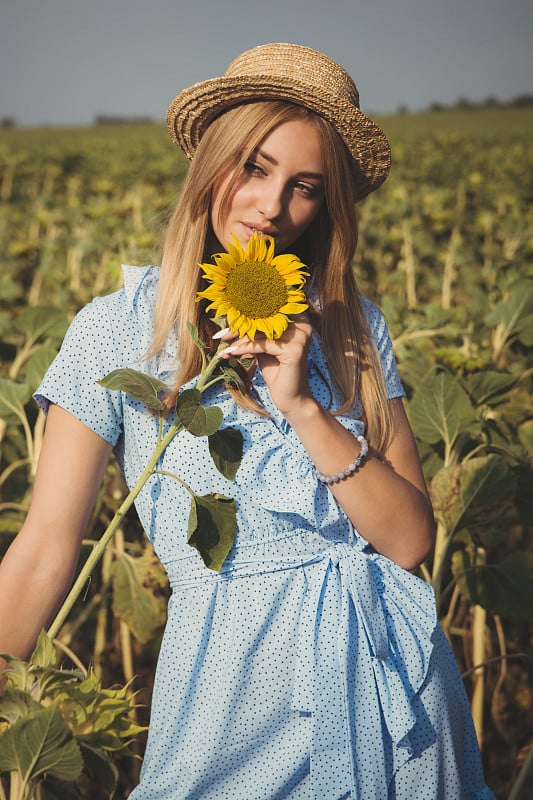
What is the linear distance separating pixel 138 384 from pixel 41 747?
1.33ft

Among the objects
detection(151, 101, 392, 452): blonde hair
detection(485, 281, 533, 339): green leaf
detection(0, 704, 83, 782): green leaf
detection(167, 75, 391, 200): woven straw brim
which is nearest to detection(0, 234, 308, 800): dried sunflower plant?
detection(0, 704, 83, 782): green leaf

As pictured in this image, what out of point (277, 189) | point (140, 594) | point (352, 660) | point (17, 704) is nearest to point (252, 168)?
point (277, 189)

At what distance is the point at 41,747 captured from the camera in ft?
2.51

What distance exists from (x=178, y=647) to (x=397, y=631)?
299mm

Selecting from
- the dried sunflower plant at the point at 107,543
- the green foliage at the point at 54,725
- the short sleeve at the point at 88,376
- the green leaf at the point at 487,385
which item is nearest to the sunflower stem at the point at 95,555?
the dried sunflower plant at the point at 107,543

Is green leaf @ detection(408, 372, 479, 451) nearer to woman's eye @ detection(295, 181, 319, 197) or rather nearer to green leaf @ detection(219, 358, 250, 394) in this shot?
woman's eye @ detection(295, 181, 319, 197)

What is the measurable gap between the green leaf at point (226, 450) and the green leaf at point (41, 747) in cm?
37

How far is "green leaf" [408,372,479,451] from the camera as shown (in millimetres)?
1769

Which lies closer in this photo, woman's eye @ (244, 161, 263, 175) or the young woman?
the young woman

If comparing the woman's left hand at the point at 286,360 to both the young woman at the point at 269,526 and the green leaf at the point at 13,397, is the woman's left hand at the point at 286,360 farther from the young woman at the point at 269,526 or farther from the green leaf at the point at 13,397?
the green leaf at the point at 13,397

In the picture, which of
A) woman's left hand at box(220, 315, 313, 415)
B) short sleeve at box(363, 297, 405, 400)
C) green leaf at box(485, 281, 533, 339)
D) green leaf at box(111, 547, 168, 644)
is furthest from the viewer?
green leaf at box(485, 281, 533, 339)

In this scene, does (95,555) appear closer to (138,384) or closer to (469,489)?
(138,384)

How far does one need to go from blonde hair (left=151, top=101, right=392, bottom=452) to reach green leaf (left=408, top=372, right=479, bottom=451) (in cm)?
41

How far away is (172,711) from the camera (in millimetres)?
1216
